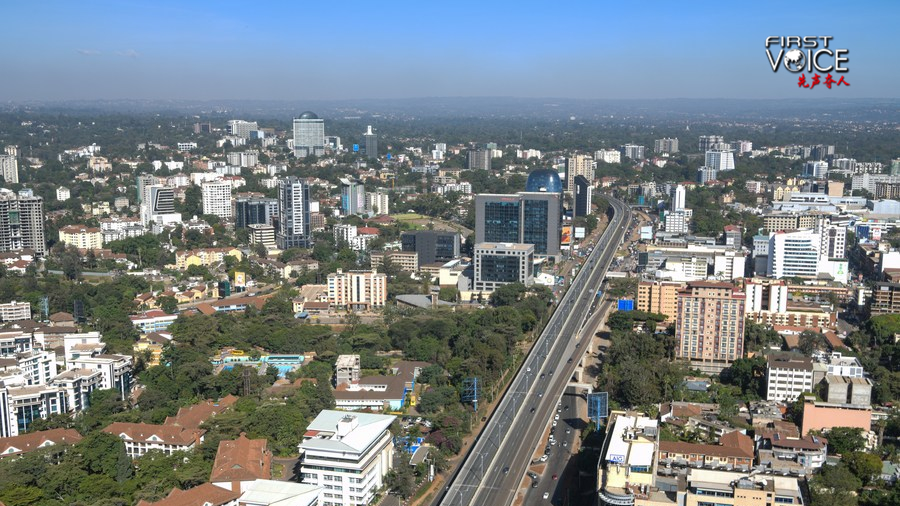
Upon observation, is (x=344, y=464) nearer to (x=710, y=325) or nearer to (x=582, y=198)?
(x=710, y=325)

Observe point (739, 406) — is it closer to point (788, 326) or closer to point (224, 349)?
point (788, 326)

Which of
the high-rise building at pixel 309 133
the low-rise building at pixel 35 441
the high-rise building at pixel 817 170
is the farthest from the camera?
the high-rise building at pixel 309 133

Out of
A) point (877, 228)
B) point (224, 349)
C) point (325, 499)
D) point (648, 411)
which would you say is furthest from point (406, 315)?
point (877, 228)

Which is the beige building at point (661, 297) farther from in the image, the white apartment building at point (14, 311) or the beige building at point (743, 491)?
the white apartment building at point (14, 311)

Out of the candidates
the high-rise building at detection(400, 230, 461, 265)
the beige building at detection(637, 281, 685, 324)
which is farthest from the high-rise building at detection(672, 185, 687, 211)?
the beige building at detection(637, 281, 685, 324)

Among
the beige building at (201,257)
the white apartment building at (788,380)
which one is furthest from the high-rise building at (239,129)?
the white apartment building at (788,380)
